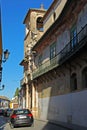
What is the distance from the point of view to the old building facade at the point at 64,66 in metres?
24.4

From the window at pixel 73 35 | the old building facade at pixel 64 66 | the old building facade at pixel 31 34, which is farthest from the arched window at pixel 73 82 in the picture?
the old building facade at pixel 31 34

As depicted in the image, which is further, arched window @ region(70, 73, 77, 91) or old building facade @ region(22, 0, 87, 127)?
arched window @ region(70, 73, 77, 91)

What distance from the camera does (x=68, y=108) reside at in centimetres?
2777

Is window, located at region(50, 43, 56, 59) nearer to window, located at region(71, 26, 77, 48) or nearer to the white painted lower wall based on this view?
the white painted lower wall

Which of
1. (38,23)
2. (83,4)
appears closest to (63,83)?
(83,4)

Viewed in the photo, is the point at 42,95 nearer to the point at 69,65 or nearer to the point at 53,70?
the point at 53,70

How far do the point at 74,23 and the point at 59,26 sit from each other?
4126mm

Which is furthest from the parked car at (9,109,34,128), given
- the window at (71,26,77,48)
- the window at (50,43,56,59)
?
the window at (50,43,56,59)

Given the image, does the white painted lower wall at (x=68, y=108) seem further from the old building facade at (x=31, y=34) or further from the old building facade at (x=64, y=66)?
the old building facade at (x=31, y=34)

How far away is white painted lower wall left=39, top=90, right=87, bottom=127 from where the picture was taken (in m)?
24.0

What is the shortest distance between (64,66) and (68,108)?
12.3 feet

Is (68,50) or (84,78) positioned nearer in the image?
(84,78)

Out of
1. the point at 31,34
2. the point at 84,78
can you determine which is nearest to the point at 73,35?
the point at 84,78

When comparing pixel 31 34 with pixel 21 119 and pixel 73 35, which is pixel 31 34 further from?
pixel 21 119
